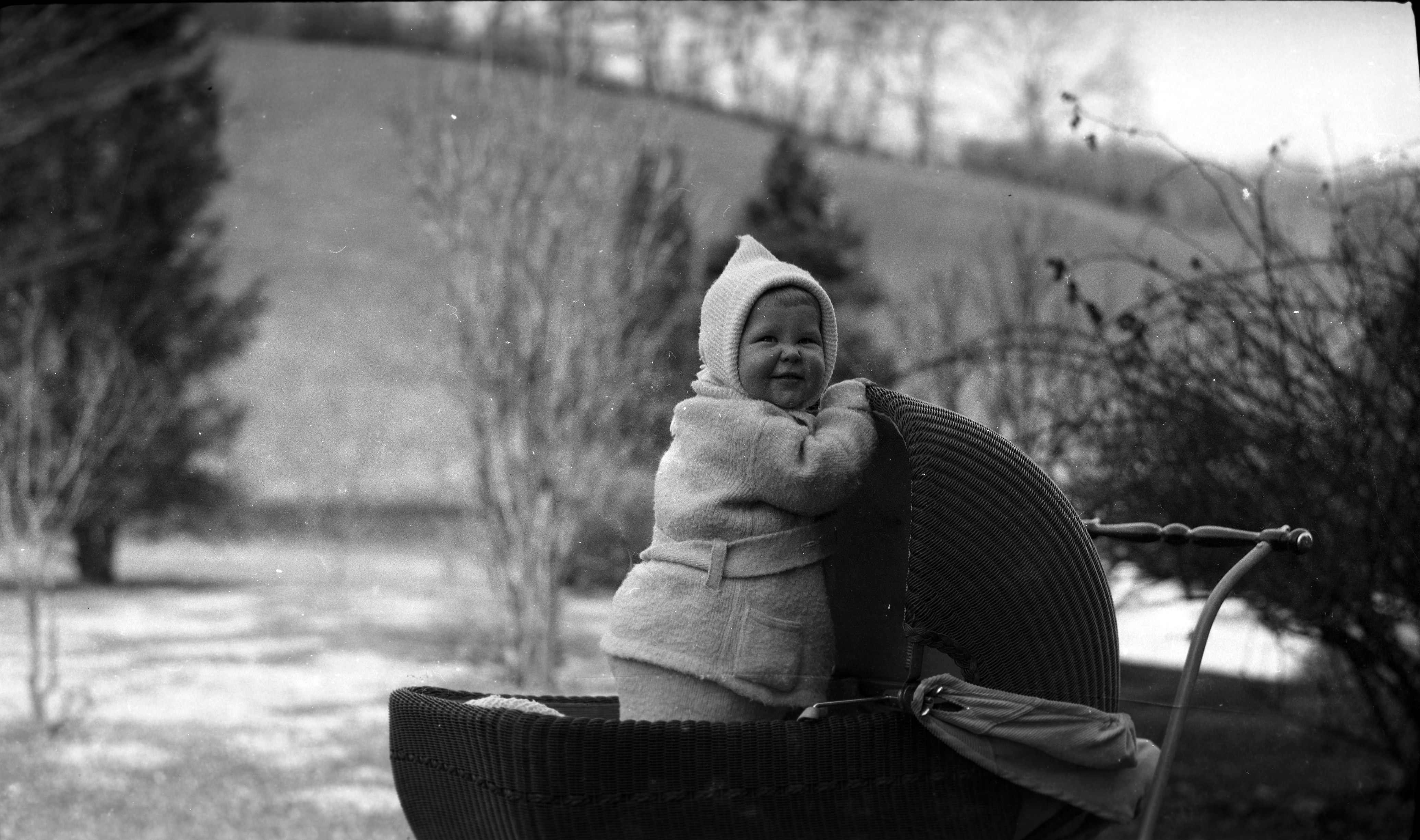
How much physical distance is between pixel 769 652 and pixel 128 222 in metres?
4.10

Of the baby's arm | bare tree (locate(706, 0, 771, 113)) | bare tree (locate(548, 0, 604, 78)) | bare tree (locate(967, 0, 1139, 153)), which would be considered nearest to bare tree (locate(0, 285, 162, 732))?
bare tree (locate(548, 0, 604, 78))

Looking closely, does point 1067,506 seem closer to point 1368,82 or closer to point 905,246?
point 1368,82

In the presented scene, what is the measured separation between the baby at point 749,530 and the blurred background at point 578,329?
119 cm

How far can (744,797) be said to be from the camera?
Result: 1.41m

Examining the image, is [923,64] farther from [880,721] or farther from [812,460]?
[880,721]

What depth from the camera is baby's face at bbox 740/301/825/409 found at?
1.65 m

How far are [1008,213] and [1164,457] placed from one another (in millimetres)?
794

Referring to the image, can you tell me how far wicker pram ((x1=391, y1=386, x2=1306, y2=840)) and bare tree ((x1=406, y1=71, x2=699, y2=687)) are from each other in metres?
→ 2.52

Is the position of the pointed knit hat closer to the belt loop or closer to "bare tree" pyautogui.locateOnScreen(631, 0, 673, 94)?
the belt loop

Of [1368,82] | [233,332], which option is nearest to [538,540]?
[233,332]

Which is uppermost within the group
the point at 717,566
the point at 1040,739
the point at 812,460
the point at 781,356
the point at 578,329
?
the point at 578,329

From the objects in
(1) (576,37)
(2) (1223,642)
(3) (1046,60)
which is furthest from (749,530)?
(1) (576,37)

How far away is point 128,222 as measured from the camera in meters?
5.00

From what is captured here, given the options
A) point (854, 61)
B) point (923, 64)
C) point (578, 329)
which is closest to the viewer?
point (923, 64)
